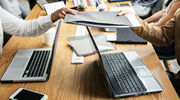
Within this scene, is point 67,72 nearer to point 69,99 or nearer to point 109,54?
point 69,99

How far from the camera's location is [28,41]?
1039 millimetres

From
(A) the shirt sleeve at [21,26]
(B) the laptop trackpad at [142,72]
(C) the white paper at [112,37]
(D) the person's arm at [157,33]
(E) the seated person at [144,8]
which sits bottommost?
(E) the seated person at [144,8]

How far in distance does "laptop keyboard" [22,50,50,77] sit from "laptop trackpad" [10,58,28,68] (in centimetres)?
3

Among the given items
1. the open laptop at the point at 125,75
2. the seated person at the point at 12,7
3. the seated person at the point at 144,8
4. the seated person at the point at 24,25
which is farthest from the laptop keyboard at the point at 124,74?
the seated person at the point at 144,8

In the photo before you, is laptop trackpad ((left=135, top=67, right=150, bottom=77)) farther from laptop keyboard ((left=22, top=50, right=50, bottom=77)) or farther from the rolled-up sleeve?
laptop keyboard ((left=22, top=50, right=50, bottom=77))

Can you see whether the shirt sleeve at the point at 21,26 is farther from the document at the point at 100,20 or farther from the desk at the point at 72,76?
the document at the point at 100,20

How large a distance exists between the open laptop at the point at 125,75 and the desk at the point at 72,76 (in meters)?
0.04

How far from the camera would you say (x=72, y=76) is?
0.78 m

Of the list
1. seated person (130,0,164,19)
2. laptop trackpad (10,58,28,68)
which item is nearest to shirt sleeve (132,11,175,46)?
laptop trackpad (10,58,28,68)

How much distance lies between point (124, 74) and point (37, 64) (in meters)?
0.49

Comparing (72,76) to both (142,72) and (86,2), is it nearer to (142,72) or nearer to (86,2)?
(142,72)

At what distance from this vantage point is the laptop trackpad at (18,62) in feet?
2.62

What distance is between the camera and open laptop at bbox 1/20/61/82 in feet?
2.35

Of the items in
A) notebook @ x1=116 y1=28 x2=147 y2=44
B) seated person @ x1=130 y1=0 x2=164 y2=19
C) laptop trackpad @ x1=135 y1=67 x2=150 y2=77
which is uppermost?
notebook @ x1=116 y1=28 x2=147 y2=44
